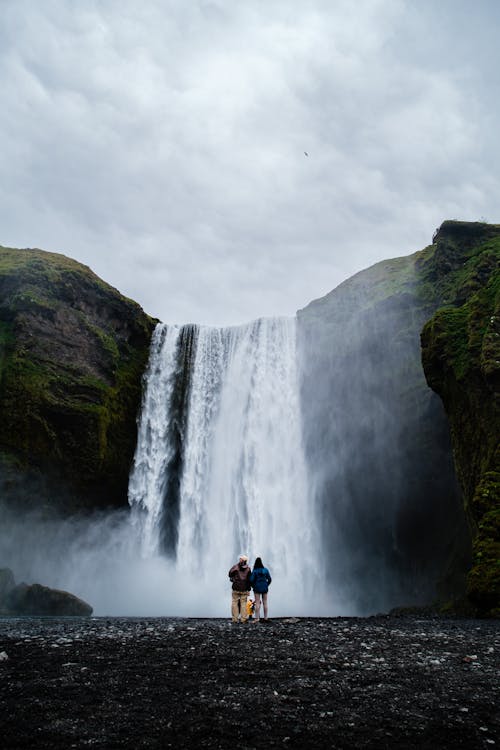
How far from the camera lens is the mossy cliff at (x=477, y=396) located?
1563 cm

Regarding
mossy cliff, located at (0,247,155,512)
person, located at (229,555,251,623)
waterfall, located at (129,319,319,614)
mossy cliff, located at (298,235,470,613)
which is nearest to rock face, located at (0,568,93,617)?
mossy cliff, located at (0,247,155,512)

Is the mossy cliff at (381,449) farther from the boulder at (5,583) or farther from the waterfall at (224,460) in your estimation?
the boulder at (5,583)

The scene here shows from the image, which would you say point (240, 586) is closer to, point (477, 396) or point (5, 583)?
point (477, 396)

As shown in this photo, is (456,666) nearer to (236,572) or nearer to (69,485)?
(236,572)

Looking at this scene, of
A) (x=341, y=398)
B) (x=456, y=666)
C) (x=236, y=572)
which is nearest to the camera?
(x=456, y=666)

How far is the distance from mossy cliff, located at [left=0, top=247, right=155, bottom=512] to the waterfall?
2.00 m

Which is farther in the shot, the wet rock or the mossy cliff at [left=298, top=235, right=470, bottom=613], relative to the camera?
the mossy cliff at [left=298, top=235, right=470, bottom=613]

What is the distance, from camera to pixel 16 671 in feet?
21.3

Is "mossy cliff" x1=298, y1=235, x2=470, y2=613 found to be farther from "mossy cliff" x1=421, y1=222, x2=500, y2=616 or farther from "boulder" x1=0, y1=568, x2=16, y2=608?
"boulder" x1=0, y1=568, x2=16, y2=608

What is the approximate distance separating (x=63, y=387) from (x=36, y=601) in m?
12.5

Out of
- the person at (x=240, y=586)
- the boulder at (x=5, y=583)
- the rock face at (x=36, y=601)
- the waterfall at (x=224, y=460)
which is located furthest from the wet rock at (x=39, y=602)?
the person at (x=240, y=586)

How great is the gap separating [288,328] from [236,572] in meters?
26.4

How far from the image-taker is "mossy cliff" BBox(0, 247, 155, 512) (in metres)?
28.3

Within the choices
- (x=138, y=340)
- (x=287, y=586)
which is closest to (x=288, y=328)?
(x=138, y=340)
